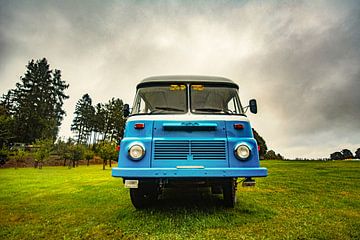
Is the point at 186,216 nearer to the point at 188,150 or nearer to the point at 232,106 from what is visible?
the point at 188,150

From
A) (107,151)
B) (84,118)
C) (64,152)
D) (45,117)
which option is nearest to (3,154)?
(107,151)

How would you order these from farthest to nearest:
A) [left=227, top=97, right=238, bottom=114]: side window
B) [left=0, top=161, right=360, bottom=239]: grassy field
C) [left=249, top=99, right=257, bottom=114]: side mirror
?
[left=249, top=99, right=257, bottom=114]: side mirror → [left=227, top=97, right=238, bottom=114]: side window → [left=0, top=161, right=360, bottom=239]: grassy field

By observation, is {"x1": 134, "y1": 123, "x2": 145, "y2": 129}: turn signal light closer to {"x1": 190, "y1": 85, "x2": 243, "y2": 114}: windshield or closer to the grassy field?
{"x1": 190, "y1": 85, "x2": 243, "y2": 114}: windshield

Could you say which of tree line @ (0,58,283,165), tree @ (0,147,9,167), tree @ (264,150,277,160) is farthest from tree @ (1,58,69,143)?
tree @ (264,150,277,160)

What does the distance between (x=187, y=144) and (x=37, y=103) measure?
51057 millimetres

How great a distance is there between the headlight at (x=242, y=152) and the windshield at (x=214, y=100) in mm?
987

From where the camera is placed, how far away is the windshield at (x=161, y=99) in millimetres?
5434

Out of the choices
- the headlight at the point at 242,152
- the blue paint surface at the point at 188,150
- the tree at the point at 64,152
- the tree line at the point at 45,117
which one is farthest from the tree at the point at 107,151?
the headlight at the point at 242,152

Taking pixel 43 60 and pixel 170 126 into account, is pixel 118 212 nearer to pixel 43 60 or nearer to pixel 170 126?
pixel 170 126

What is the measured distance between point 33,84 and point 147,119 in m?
54.2

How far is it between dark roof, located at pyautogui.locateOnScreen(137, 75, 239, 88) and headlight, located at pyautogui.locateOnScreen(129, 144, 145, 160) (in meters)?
1.72

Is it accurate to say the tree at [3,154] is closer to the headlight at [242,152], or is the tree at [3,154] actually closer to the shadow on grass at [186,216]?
the shadow on grass at [186,216]

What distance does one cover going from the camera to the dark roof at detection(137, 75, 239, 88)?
18.6ft

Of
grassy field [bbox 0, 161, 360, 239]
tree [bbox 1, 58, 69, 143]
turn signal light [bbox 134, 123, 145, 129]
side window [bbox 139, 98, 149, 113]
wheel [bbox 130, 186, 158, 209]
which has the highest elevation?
tree [bbox 1, 58, 69, 143]
